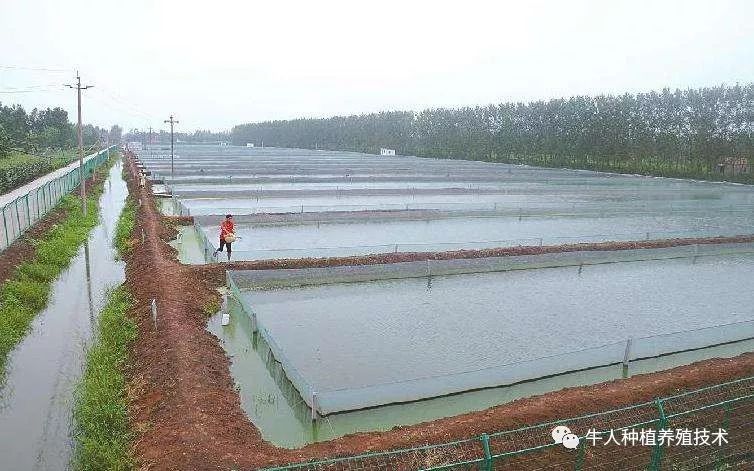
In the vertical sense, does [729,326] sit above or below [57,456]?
above

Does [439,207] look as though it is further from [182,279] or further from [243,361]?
[243,361]

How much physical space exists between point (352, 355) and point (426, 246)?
7404 millimetres

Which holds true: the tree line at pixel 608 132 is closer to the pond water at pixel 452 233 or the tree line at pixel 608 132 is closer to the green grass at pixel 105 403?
the pond water at pixel 452 233

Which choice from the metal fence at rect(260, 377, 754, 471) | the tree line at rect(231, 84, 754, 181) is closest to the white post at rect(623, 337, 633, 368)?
the metal fence at rect(260, 377, 754, 471)

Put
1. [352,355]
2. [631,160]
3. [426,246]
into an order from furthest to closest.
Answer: [631,160] < [426,246] < [352,355]

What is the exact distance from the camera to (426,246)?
16.8m

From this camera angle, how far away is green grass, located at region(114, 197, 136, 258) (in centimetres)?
1711

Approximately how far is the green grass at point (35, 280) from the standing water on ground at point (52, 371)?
167 mm

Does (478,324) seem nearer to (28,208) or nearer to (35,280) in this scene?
(35,280)

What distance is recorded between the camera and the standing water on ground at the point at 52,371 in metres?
6.86

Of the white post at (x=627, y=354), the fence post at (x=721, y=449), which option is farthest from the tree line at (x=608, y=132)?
the fence post at (x=721, y=449)

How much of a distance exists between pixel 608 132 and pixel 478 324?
52292mm

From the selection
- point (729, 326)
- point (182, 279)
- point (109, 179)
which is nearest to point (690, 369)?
point (729, 326)

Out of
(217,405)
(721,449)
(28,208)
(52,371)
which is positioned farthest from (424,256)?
(28,208)
